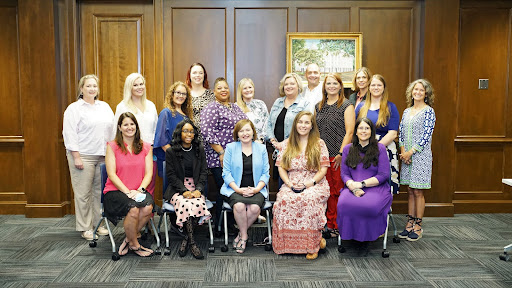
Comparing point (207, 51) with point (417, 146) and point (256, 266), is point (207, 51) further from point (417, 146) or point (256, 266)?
point (256, 266)

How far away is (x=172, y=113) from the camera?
4.44 metres

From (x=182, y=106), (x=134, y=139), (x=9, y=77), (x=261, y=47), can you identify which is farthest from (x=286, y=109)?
(x=9, y=77)

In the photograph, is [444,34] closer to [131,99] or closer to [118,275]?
[131,99]

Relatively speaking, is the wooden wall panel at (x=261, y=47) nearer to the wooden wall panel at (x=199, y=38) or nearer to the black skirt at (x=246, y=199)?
the wooden wall panel at (x=199, y=38)

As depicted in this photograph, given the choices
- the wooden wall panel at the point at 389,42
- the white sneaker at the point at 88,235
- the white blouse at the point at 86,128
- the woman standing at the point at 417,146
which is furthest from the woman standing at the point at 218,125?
the wooden wall panel at the point at 389,42

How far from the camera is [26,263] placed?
3.87m

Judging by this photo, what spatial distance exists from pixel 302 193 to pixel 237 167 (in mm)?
674

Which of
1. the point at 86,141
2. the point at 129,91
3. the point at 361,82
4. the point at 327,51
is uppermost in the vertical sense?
the point at 327,51

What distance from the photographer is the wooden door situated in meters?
5.50

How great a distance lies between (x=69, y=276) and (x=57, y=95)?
8.57 ft

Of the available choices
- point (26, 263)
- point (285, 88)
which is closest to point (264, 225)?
point (285, 88)

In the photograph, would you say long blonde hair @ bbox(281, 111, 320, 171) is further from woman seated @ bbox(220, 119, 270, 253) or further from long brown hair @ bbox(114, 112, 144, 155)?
long brown hair @ bbox(114, 112, 144, 155)

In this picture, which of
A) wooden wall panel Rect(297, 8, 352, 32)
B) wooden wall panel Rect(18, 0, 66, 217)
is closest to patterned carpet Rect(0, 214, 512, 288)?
wooden wall panel Rect(18, 0, 66, 217)

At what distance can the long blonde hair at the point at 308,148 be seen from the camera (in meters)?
4.16
